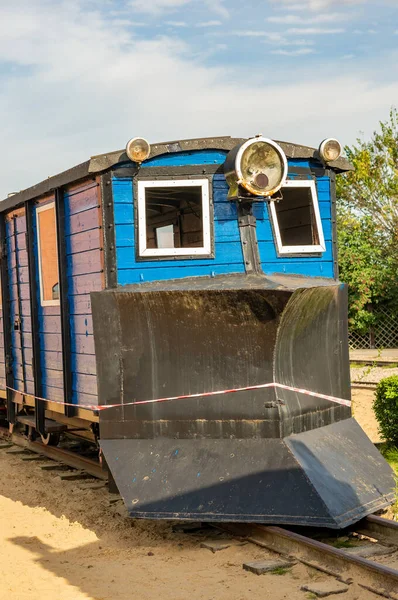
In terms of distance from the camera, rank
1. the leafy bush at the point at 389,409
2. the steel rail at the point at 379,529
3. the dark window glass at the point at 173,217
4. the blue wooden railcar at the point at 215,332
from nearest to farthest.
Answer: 1. the steel rail at the point at 379,529
2. the blue wooden railcar at the point at 215,332
3. the dark window glass at the point at 173,217
4. the leafy bush at the point at 389,409

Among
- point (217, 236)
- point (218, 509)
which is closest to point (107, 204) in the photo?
point (217, 236)

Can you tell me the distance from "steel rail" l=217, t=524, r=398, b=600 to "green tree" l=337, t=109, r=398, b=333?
22.1m

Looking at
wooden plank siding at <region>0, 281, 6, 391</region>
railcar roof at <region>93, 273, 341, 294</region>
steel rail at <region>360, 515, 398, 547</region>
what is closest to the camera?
steel rail at <region>360, 515, 398, 547</region>

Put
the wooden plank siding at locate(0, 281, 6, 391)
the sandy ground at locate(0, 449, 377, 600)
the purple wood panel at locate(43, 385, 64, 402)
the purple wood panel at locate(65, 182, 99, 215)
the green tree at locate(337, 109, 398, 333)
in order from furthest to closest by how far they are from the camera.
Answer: the green tree at locate(337, 109, 398, 333) → the wooden plank siding at locate(0, 281, 6, 391) → the purple wood panel at locate(43, 385, 64, 402) → the purple wood panel at locate(65, 182, 99, 215) → the sandy ground at locate(0, 449, 377, 600)

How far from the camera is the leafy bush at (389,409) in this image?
31.8 ft

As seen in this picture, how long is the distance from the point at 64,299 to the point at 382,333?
22.6 metres

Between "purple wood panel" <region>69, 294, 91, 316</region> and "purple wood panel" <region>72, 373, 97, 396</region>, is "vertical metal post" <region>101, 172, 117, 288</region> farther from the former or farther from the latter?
"purple wood panel" <region>72, 373, 97, 396</region>

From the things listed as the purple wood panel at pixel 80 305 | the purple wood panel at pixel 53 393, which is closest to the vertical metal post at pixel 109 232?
the purple wood panel at pixel 80 305

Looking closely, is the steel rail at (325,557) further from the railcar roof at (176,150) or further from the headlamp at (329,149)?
the headlamp at (329,149)

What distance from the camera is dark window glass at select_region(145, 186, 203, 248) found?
7449mm

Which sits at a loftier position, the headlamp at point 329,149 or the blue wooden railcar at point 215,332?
the headlamp at point 329,149

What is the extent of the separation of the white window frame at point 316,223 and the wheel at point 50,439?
439 cm

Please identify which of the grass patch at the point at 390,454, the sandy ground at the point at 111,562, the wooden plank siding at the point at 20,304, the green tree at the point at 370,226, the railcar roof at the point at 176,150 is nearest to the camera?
the sandy ground at the point at 111,562

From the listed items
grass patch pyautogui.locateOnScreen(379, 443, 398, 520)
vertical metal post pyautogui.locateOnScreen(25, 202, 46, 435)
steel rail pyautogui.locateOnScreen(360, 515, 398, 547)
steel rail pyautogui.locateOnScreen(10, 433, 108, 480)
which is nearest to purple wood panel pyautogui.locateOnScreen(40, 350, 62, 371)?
vertical metal post pyautogui.locateOnScreen(25, 202, 46, 435)
